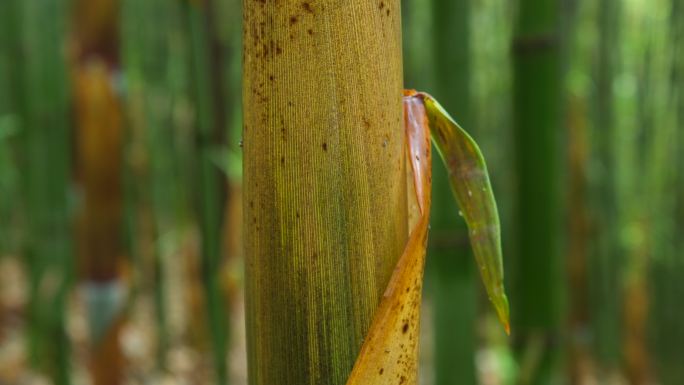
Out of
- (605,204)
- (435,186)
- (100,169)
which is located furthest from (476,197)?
(605,204)

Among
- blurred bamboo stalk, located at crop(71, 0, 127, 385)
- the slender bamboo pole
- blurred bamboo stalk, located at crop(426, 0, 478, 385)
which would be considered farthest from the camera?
blurred bamboo stalk, located at crop(71, 0, 127, 385)

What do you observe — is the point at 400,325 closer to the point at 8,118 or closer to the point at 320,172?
the point at 320,172

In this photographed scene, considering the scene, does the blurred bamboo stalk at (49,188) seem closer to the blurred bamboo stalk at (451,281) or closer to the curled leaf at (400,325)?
the blurred bamboo stalk at (451,281)

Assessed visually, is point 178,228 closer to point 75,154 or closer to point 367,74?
point 75,154

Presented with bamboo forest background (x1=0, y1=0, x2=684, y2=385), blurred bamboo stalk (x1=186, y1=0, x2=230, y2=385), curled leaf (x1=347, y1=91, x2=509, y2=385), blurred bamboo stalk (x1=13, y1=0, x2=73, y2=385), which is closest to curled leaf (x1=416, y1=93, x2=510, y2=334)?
curled leaf (x1=347, y1=91, x2=509, y2=385)

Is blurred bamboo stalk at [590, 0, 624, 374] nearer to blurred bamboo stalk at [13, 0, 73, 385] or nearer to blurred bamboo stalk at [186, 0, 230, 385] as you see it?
blurred bamboo stalk at [186, 0, 230, 385]

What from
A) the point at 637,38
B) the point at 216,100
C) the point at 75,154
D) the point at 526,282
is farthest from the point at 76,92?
the point at 637,38

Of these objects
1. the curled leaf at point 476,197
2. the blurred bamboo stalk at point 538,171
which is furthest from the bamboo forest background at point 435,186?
the curled leaf at point 476,197
